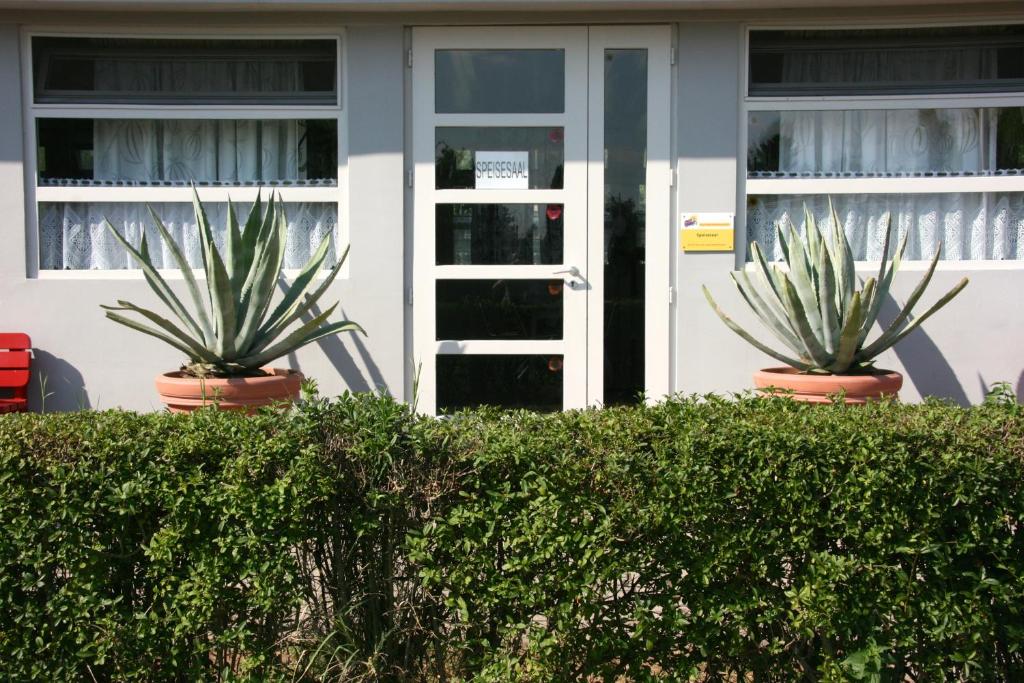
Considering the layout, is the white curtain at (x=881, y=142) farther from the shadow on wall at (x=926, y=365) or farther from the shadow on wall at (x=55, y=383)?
the shadow on wall at (x=55, y=383)

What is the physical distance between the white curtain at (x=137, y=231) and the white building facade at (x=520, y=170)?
0.05 ft

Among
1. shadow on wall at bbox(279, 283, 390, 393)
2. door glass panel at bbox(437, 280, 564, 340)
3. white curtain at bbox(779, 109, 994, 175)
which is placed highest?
white curtain at bbox(779, 109, 994, 175)

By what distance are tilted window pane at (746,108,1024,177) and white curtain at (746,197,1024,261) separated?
7.2 inches

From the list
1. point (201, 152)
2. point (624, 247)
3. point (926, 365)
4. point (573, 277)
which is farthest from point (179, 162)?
point (926, 365)

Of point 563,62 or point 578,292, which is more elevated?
point 563,62

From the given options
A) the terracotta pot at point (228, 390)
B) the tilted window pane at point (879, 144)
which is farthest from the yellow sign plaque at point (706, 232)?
the terracotta pot at point (228, 390)

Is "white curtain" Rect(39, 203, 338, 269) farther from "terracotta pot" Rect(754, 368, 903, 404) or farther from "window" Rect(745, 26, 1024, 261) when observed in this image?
"terracotta pot" Rect(754, 368, 903, 404)

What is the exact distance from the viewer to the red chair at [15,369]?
241 inches

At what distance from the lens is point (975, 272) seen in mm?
6453

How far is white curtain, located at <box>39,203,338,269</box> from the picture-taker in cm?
657

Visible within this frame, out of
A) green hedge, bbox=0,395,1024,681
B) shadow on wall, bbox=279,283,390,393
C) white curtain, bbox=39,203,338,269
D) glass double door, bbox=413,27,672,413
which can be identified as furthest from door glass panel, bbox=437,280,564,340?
green hedge, bbox=0,395,1024,681

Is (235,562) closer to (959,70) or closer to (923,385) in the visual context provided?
(923,385)

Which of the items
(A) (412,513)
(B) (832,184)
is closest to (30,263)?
(A) (412,513)

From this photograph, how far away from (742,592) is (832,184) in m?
4.40
